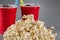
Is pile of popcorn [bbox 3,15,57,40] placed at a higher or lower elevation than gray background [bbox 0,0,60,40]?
higher

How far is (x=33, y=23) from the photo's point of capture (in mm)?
367

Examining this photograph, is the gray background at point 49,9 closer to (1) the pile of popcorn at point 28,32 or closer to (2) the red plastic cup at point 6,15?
(2) the red plastic cup at point 6,15

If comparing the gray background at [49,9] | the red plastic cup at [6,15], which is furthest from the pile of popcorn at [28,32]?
the gray background at [49,9]

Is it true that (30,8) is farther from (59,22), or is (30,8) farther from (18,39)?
(18,39)

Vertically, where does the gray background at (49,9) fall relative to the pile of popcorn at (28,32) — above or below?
below

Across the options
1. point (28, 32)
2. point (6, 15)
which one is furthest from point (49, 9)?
point (28, 32)

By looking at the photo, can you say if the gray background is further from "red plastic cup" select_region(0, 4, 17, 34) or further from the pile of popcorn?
the pile of popcorn

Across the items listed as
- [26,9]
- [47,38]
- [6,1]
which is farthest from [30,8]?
[47,38]

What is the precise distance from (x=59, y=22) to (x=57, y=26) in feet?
0.17

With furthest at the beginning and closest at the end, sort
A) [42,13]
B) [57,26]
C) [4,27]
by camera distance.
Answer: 1. [42,13]
2. [57,26]
3. [4,27]

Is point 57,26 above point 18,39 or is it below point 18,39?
below

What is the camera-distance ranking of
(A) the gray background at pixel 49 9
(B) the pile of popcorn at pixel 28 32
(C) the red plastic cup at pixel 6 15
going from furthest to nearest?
(A) the gray background at pixel 49 9 < (C) the red plastic cup at pixel 6 15 < (B) the pile of popcorn at pixel 28 32

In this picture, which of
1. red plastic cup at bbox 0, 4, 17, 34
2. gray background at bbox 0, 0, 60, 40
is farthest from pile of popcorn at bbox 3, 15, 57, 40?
gray background at bbox 0, 0, 60, 40

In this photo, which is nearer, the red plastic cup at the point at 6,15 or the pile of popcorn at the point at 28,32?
the pile of popcorn at the point at 28,32
